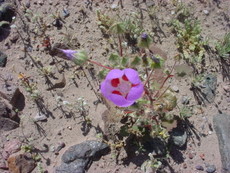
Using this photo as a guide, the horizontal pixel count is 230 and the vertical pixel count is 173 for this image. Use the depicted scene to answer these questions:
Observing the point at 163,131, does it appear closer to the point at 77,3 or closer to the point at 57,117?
the point at 57,117

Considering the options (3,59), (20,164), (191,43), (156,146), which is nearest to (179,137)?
(156,146)

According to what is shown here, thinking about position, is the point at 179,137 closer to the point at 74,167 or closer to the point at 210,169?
the point at 210,169

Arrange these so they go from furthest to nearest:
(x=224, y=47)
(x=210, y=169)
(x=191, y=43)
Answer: (x=191, y=43) < (x=224, y=47) < (x=210, y=169)

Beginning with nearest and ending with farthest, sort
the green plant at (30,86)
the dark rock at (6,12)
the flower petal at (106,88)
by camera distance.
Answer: the flower petal at (106,88), the green plant at (30,86), the dark rock at (6,12)

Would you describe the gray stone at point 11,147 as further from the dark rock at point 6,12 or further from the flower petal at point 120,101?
the dark rock at point 6,12

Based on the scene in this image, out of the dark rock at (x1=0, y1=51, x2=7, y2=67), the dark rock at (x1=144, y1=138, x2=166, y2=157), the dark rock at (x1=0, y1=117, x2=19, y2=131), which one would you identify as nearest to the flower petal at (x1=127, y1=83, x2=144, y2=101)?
the dark rock at (x1=144, y1=138, x2=166, y2=157)

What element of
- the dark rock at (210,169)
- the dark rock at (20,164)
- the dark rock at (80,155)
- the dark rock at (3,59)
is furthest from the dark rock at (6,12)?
the dark rock at (210,169)
